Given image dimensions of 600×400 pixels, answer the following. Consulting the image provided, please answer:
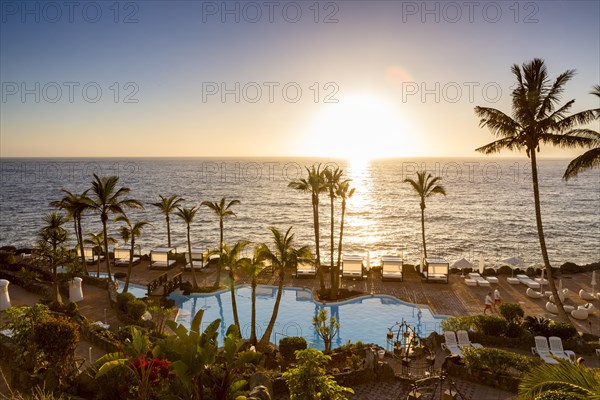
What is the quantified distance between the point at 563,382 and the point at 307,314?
2063 centimetres

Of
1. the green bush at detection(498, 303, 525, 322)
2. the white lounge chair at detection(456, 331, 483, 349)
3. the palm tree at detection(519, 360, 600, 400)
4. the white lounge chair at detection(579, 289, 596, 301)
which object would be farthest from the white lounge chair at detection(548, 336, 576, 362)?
the palm tree at detection(519, 360, 600, 400)

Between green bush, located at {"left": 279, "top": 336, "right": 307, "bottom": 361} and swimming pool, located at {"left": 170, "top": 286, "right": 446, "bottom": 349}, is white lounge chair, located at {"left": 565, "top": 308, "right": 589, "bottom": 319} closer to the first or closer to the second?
swimming pool, located at {"left": 170, "top": 286, "right": 446, "bottom": 349}

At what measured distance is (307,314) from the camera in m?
26.4

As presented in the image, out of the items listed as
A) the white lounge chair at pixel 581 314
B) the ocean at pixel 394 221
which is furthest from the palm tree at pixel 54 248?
the ocean at pixel 394 221

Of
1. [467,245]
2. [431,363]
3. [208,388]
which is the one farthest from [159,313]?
[467,245]

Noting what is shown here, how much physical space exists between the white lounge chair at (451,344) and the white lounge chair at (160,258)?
973 inches

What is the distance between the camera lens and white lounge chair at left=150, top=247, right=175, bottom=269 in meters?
35.6

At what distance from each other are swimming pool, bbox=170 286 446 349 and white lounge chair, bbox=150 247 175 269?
7.27 meters

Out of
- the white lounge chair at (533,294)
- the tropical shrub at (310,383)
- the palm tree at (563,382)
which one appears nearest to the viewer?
the palm tree at (563,382)

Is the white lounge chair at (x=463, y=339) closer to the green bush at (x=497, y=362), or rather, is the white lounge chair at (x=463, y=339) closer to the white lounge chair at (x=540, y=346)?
the white lounge chair at (x=540, y=346)

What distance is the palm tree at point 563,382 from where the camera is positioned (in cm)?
650

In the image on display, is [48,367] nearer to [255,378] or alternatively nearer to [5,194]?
[255,378]

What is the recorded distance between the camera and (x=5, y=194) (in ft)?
398

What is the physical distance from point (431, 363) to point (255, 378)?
7340 mm
